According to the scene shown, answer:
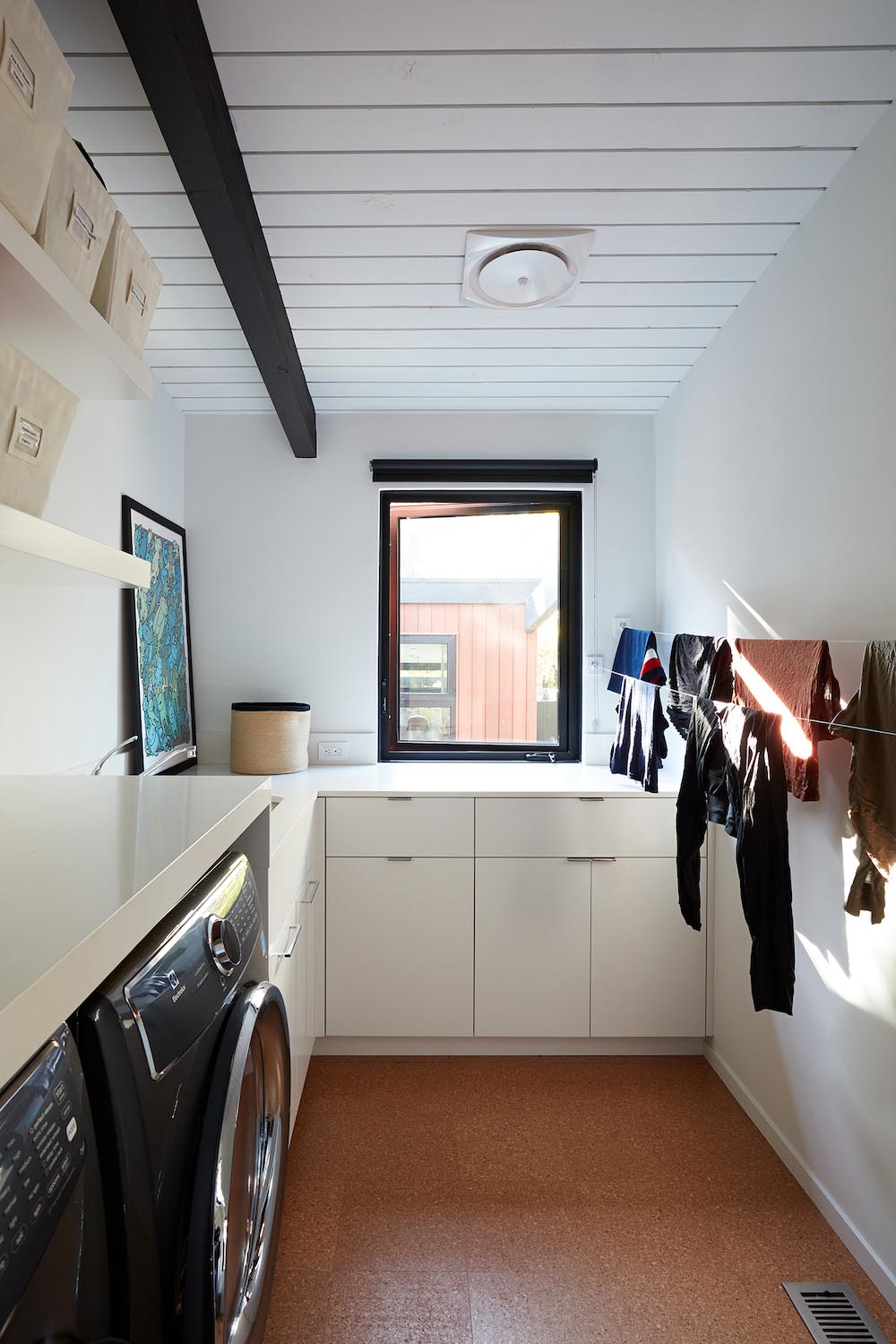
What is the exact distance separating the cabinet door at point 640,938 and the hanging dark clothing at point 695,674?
1.68 feet

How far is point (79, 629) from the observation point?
1902mm

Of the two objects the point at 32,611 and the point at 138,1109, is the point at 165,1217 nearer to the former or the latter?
the point at 138,1109

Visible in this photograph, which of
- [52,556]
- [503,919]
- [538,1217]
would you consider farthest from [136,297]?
[538,1217]

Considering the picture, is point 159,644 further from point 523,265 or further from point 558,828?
point 523,265

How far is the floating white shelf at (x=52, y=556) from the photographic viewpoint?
0.88 meters

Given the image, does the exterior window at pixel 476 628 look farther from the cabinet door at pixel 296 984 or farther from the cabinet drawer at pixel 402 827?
the cabinet door at pixel 296 984

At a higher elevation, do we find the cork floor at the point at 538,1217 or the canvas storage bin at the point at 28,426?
the canvas storage bin at the point at 28,426

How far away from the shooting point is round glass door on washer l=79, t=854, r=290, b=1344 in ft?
2.14

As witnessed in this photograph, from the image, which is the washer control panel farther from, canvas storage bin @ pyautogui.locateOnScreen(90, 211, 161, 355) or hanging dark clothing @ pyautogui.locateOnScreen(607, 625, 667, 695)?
hanging dark clothing @ pyautogui.locateOnScreen(607, 625, 667, 695)

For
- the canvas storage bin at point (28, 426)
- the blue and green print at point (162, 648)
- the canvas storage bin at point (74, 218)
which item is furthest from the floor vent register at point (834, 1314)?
the canvas storage bin at point (74, 218)

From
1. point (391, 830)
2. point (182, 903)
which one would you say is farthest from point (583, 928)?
point (182, 903)

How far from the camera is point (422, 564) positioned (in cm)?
295

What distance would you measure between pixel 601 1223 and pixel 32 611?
73.2 inches

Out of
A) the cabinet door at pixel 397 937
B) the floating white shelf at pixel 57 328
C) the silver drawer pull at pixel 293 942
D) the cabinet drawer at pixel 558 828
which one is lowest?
the cabinet door at pixel 397 937
